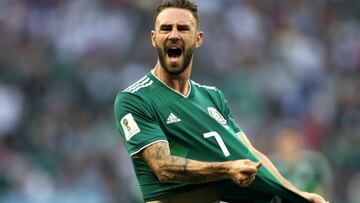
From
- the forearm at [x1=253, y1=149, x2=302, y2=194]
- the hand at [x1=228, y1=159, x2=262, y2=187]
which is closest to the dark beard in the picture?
the forearm at [x1=253, y1=149, x2=302, y2=194]

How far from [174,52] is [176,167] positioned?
827 millimetres

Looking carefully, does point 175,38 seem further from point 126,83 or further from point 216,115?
point 126,83

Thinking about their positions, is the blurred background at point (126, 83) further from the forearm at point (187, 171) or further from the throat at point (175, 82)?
the forearm at point (187, 171)

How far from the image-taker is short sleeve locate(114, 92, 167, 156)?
237 inches

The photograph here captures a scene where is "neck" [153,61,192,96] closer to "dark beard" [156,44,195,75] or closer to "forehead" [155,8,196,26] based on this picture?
"dark beard" [156,44,195,75]

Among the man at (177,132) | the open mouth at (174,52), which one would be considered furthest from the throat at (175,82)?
the open mouth at (174,52)

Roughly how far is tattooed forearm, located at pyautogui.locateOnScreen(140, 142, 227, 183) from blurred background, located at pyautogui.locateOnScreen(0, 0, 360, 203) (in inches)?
258

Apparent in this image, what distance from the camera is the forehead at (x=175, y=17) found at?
6.24 meters

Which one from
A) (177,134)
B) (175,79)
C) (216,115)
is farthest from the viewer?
(216,115)

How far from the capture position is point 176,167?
5832mm

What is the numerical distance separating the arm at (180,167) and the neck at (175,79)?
0.58m

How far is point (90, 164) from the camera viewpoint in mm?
13789

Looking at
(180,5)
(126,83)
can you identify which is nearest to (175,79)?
(180,5)

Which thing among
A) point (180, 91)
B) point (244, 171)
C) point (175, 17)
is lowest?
point (244, 171)
